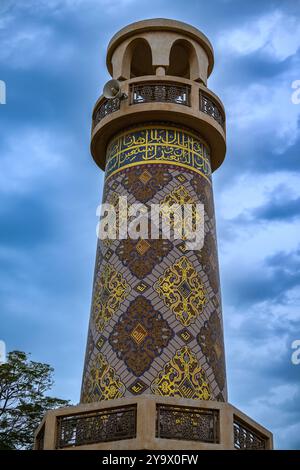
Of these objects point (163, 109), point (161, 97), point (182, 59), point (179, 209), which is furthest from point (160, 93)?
point (182, 59)

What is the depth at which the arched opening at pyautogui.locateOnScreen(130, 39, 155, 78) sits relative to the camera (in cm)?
1172

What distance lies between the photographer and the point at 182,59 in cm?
1232

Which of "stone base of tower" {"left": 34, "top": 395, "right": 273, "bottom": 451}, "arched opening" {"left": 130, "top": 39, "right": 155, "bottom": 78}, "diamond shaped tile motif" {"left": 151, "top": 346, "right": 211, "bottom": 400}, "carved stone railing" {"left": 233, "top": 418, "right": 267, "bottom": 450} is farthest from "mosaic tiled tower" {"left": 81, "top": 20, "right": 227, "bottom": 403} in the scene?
"stone base of tower" {"left": 34, "top": 395, "right": 273, "bottom": 451}

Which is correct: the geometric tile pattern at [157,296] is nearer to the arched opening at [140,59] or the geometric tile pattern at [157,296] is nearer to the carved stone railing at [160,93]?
the carved stone railing at [160,93]

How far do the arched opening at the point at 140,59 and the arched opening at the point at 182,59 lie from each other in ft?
1.24

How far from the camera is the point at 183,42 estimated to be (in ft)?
37.1

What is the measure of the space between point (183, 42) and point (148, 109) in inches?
71.8

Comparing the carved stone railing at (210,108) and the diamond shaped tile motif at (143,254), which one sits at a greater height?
the carved stone railing at (210,108)

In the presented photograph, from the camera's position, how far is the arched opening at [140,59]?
38.4 feet

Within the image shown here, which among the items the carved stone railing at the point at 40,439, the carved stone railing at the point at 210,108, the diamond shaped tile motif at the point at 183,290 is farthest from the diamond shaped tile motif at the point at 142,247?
the carved stone railing at the point at 40,439

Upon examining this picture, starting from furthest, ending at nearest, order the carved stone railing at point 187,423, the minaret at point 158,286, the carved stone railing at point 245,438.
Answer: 1. the carved stone railing at point 245,438
2. the minaret at point 158,286
3. the carved stone railing at point 187,423

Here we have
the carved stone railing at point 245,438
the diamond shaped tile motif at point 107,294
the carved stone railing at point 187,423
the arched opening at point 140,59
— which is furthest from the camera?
the arched opening at point 140,59
